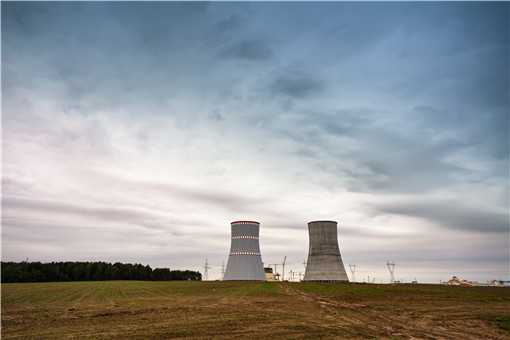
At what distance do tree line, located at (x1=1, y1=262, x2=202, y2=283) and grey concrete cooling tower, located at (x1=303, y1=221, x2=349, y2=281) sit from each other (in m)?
57.0

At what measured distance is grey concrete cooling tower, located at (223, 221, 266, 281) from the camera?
56.8 metres

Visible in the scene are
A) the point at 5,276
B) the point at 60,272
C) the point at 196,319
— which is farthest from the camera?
the point at 60,272

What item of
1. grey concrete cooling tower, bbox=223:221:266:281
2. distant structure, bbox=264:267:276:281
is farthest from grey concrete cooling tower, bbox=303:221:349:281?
distant structure, bbox=264:267:276:281

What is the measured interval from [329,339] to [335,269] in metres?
43.8

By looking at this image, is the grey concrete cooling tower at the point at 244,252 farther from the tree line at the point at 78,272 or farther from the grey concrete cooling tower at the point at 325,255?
the tree line at the point at 78,272

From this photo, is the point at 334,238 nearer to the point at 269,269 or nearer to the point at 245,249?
the point at 245,249

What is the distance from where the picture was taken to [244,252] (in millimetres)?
57000

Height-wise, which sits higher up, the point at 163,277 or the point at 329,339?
the point at 329,339

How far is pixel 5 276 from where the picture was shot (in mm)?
76312

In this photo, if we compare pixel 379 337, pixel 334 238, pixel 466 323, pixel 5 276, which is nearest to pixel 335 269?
pixel 334 238

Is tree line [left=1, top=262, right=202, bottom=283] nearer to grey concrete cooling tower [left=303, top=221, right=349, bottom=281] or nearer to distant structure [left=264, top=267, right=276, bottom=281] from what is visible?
distant structure [left=264, top=267, right=276, bottom=281]

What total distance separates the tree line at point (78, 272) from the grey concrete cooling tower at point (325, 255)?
56967mm

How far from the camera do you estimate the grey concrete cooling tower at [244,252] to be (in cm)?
5684

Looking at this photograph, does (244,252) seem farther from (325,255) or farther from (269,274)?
(269,274)
